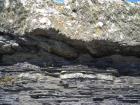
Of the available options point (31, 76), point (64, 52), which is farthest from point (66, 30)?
point (31, 76)

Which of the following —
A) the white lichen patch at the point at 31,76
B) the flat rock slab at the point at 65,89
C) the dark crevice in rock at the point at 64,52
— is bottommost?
the flat rock slab at the point at 65,89

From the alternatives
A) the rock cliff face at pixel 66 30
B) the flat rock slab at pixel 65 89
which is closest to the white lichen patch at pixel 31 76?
the flat rock slab at pixel 65 89

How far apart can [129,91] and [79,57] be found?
208 centimetres

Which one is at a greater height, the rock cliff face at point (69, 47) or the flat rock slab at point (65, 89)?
the rock cliff face at point (69, 47)

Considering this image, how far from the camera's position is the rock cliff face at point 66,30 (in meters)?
13.1

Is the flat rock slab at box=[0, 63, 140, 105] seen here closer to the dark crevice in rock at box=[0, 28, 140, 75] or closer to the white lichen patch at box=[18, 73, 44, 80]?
the white lichen patch at box=[18, 73, 44, 80]

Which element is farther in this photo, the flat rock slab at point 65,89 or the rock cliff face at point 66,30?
the rock cliff face at point 66,30

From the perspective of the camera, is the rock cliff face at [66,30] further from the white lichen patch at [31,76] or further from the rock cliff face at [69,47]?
the white lichen patch at [31,76]

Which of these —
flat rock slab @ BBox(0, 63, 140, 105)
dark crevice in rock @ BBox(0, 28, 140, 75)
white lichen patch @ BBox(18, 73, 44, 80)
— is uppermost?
dark crevice in rock @ BBox(0, 28, 140, 75)

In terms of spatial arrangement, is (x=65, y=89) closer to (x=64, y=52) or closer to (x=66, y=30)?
(x=64, y=52)

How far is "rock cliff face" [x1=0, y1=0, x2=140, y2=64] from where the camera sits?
13086mm

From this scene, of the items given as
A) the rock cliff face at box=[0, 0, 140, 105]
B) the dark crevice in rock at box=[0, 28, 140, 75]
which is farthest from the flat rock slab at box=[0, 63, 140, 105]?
the dark crevice in rock at box=[0, 28, 140, 75]

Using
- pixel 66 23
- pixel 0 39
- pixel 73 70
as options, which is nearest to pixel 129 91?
pixel 73 70

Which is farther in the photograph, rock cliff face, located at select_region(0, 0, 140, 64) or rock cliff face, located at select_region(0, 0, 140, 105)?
rock cliff face, located at select_region(0, 0, 140, 64)
